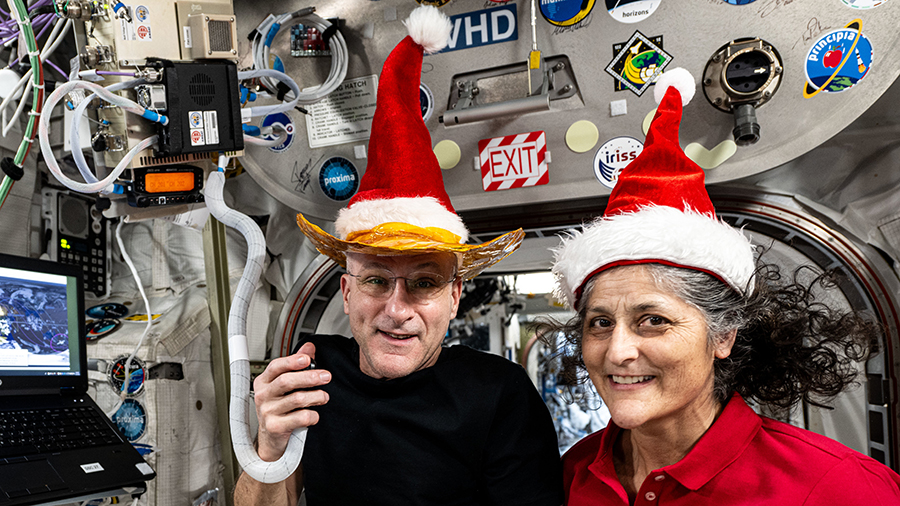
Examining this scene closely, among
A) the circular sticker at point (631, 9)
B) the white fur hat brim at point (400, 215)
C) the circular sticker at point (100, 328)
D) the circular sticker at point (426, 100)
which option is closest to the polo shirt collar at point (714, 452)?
the white fur hat brim at point (400, 215)

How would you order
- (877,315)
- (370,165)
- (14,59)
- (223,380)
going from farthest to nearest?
(223,380) < (14,59) < (877,315) < (370,165)

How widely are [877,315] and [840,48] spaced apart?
2.64 feet

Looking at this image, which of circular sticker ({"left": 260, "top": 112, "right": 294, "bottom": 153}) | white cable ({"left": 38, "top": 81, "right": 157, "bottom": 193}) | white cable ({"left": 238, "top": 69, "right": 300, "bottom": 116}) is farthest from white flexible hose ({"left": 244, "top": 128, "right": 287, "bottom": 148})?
white cable ({"left": 38, "top": 81, "right": 157, "bottom": 193})

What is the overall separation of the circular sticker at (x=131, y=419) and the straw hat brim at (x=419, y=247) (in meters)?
1.09

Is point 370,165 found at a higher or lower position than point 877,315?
higher

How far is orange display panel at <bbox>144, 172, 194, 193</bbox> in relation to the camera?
1.68 meters

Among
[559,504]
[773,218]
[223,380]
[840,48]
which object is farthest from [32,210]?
[840,48]

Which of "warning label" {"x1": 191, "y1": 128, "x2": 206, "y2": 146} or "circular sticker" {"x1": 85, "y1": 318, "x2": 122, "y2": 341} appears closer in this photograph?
"warning label" {"x1": 191, "y1": 128, "x2": 206, "y2": 146}

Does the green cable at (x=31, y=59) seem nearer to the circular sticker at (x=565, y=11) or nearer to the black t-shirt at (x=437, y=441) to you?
the black t-shirt at (x=437, y=441)

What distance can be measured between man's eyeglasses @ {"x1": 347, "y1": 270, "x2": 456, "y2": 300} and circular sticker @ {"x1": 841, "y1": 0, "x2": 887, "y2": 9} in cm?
139

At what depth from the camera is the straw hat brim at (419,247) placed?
1348 millimetres

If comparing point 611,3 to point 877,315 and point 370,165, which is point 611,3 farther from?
point 877,315

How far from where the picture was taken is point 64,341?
5.97ft

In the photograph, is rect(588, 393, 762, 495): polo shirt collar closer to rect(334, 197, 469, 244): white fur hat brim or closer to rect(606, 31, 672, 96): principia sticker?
rect(334, 197, 469, 244): white fur hat brim
